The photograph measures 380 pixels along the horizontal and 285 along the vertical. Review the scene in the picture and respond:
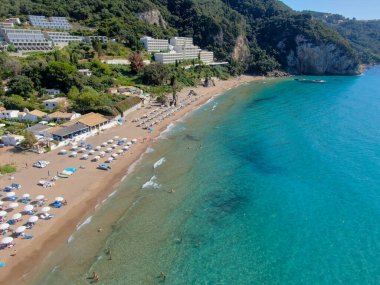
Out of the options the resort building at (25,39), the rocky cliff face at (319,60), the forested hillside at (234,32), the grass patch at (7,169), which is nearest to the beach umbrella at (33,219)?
the grass patch at (7,169)

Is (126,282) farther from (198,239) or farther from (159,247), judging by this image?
(198,239)

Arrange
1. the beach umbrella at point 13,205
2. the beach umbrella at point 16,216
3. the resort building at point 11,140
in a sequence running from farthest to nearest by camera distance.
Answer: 1. the resort building at point 11,140
2. the beach umbrella at point 13,205
3. the beach umbrella at point 16,216

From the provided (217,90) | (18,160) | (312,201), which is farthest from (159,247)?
(217,90)

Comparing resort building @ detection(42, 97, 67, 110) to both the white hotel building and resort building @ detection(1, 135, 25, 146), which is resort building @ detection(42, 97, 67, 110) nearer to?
resort building @ detection(1, 135, 25, 146)

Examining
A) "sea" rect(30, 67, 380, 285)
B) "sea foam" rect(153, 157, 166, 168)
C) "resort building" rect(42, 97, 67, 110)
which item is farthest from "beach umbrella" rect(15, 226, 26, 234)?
"resort building" rect(42, 97, 67, 110)

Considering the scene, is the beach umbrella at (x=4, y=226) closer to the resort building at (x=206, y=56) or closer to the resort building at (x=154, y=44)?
the resort building at (x=154, y=44)

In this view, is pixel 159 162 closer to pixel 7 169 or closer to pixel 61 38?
pixel 7 169
